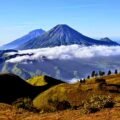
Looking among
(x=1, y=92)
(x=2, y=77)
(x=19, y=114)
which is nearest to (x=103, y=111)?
(x=19, y=114)

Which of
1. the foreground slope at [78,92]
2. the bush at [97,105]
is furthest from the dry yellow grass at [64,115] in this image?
the foreground slope at [78,92]

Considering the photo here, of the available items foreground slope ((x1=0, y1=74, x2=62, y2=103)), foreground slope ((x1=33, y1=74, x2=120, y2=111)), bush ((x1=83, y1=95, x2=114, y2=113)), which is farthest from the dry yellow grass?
foreground slope ((x1=0, y1=74, x2=62, y2=103))

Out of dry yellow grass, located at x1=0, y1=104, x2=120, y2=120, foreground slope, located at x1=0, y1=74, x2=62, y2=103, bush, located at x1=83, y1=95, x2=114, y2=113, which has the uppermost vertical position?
foreground slope, located at x1=0, y1=74, x2=62, y2=103

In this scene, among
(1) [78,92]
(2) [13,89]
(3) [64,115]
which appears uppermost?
(2) [13,89]

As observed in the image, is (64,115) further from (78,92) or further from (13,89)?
(13,89)

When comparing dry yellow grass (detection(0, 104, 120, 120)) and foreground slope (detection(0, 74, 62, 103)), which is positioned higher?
foreground slope (detection(0, 74, 62, 103))

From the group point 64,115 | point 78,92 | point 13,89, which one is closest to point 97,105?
point 64,115

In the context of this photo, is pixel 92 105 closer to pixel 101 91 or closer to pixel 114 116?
pixel 114 116

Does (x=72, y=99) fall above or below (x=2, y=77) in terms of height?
below

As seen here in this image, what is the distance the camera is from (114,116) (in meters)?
37.5

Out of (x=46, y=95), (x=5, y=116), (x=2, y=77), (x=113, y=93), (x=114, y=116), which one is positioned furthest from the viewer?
(x=2, y=77)

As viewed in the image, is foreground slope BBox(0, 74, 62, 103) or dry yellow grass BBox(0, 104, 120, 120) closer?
dry yellow grass BBox(0, 104, 120, 120)

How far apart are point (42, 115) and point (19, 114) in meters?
3.22

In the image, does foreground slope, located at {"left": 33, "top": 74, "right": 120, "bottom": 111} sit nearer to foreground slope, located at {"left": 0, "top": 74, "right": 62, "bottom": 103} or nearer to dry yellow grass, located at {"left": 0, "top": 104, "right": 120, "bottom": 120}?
foreground slope, located at {"left": 0, "top": 74, "right": 62, "bottom": 103}
